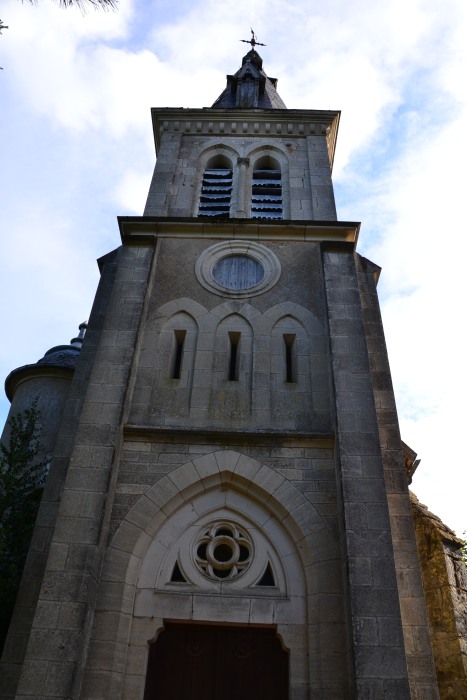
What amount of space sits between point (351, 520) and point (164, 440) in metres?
3.03

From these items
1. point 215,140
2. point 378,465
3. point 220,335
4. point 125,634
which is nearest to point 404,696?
point 378,465

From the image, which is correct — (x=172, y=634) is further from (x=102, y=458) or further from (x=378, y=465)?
(x=378, y=465)

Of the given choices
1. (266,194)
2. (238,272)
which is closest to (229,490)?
(238,272)

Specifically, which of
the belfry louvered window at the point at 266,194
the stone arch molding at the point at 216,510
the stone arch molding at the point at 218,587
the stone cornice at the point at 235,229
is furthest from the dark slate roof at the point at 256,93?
the stone arch molding at the point at 218,587

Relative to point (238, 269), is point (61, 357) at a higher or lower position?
lower

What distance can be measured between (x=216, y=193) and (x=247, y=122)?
307 centimetres

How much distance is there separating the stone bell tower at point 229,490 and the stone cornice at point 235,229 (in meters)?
0.03

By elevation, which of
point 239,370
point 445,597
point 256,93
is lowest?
point 445,597

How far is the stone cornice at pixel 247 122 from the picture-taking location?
1579cm

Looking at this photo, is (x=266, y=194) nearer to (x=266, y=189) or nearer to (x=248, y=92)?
(x=266, y=189)

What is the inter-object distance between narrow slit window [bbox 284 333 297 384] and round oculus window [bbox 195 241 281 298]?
1.24 m

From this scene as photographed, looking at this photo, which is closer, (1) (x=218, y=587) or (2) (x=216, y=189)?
(1) (x=218, y=587)

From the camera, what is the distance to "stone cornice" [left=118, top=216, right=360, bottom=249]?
11.9 metres

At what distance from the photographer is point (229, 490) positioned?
8.61 metres
